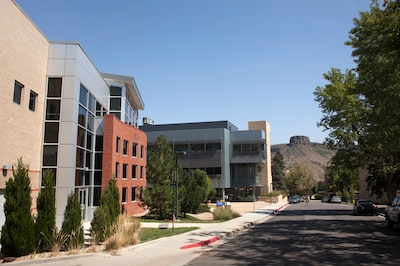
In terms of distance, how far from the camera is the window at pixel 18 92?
16.8 meters

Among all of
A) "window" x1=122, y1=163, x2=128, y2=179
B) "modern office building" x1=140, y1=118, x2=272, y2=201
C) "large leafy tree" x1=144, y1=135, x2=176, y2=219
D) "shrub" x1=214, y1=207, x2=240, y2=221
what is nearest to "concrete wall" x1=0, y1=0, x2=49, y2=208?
"large leafy tree" x1=144, y1=135, x2=176, y2=219

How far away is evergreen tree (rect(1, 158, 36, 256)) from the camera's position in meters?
11.3

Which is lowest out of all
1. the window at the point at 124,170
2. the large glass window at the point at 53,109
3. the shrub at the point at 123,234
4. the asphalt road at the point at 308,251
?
the asphalt road at the point at 308,251

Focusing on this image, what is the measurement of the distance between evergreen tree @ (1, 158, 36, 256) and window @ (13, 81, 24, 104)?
610 centimetres

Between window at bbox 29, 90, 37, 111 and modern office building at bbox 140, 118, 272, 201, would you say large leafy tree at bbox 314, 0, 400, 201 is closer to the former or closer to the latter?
window at bbox 29, 90, 37, 111

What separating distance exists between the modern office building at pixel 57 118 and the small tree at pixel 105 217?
1.43m

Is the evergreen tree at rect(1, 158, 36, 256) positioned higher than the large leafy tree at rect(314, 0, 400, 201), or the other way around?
the large leafy tree at rect(314, 0, 400, 201)

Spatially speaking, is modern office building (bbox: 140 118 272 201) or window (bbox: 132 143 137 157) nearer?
window (bbox: 132 143 137 157)

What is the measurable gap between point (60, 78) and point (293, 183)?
→ 300 ft

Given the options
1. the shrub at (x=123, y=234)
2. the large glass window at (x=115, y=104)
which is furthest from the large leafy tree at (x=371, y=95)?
the large glass window at (x=115, y=104)

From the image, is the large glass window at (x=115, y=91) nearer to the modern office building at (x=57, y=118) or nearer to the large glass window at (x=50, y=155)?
the modern office building at (x=57, y=118)

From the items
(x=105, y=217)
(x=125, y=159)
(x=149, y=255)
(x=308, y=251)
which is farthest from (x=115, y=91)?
(x=308, y=251)

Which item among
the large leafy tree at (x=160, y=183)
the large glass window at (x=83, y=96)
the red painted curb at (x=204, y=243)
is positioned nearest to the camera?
the red painted curb at (x=204, y=243)

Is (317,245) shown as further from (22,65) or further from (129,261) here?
(22,65)
